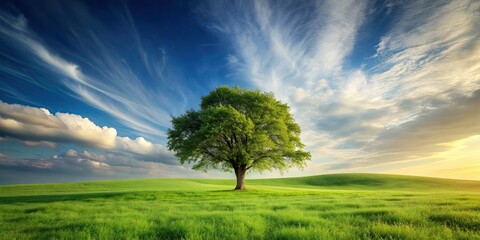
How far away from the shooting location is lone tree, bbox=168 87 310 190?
3422 cm

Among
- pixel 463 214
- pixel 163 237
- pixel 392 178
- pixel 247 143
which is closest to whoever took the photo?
pixel 163 237

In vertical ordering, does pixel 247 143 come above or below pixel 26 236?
above

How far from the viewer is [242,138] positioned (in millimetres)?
36000

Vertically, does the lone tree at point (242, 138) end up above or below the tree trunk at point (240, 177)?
above

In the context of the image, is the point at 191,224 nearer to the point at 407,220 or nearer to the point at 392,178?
the point at 407,220

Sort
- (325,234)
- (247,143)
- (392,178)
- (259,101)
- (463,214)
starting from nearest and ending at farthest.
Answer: (325,234) → (463,214) → (247,143) → (259,101) → (392,178)

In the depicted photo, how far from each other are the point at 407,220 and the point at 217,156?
2849 centimetres

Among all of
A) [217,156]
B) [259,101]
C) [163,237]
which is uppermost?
[259,101]

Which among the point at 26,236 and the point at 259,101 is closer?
the point at 26,236

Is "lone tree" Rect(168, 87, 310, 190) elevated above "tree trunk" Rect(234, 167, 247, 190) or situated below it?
above

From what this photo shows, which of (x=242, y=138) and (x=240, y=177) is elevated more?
(x=242, y=138)

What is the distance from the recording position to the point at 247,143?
3441 centimetres

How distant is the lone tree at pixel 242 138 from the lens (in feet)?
112

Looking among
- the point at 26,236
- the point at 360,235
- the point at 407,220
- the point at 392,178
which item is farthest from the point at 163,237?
the point at 392,178
